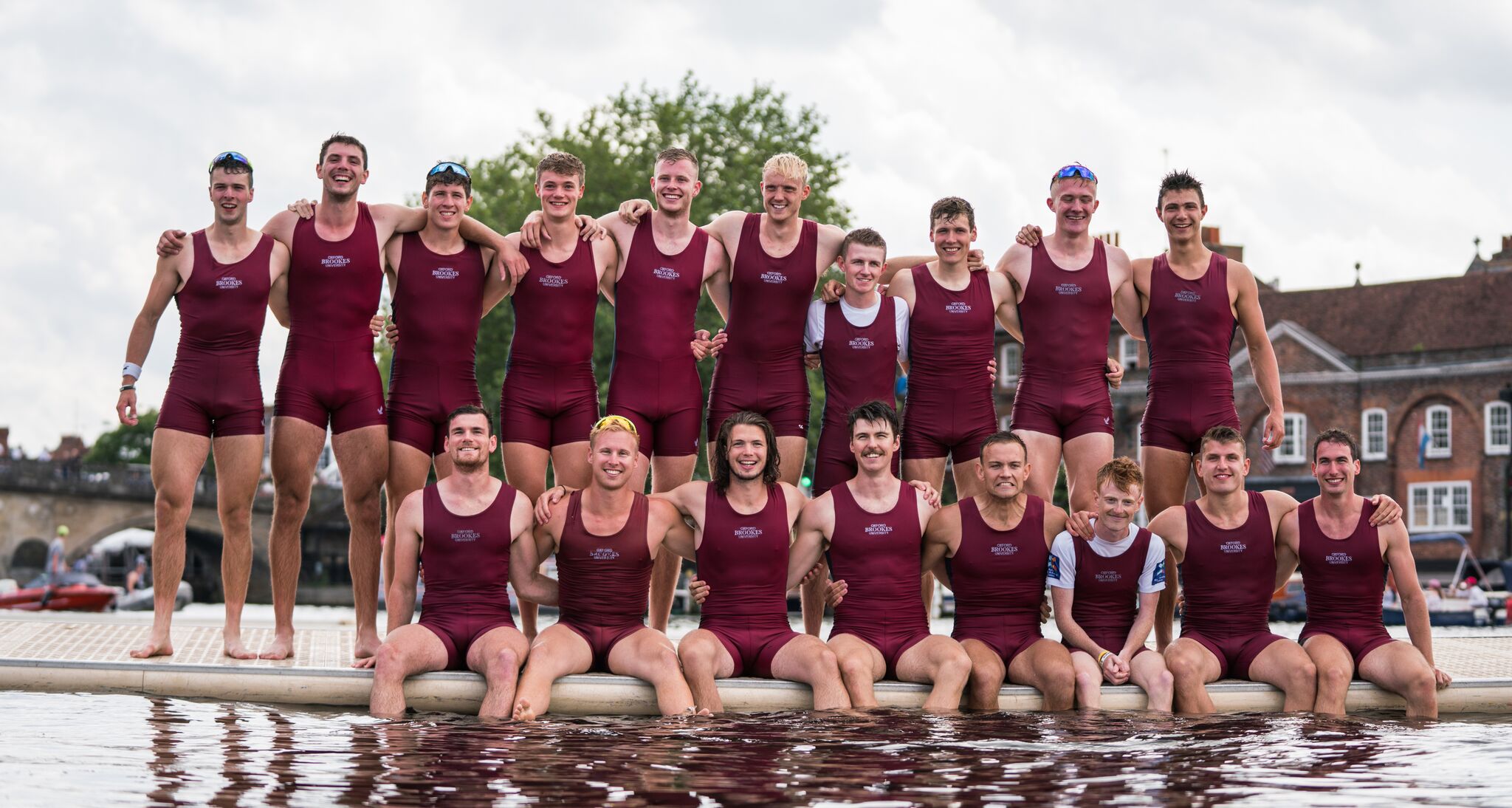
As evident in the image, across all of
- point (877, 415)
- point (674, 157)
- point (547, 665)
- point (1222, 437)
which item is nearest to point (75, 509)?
point (674, 157)

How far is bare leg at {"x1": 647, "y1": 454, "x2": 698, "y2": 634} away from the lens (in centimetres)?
1127

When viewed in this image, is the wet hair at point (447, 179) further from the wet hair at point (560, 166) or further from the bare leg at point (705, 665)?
the bare leg at point (705, 665)

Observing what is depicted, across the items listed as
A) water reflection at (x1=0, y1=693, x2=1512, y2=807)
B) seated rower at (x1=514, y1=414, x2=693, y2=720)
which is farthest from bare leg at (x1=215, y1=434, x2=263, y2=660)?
seated rower at (x1=514, y1=414, x2=693, y2=720)

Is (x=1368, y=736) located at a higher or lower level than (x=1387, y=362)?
lower

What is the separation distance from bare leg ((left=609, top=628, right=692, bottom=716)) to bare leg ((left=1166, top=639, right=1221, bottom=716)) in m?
3.04

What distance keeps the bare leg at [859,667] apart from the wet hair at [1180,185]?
3884 mm

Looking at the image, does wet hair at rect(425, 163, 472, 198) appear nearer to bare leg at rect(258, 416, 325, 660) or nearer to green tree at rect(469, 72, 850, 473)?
bare leg at rect(258, 416, 325, 660)

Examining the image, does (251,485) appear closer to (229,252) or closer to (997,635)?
(229,252)

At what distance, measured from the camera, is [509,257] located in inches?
433

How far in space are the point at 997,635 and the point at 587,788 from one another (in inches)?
160

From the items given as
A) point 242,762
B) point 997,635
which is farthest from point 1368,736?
point 242,762

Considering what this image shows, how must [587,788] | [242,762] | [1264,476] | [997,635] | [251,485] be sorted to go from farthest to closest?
1. [1264,476]
2. [251,485]
3. [997,635]
4. [242,762]
5. [587,788]

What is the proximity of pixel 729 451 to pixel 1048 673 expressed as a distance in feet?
7.94

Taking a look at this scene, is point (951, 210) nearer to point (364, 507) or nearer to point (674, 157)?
point (674, 157)
